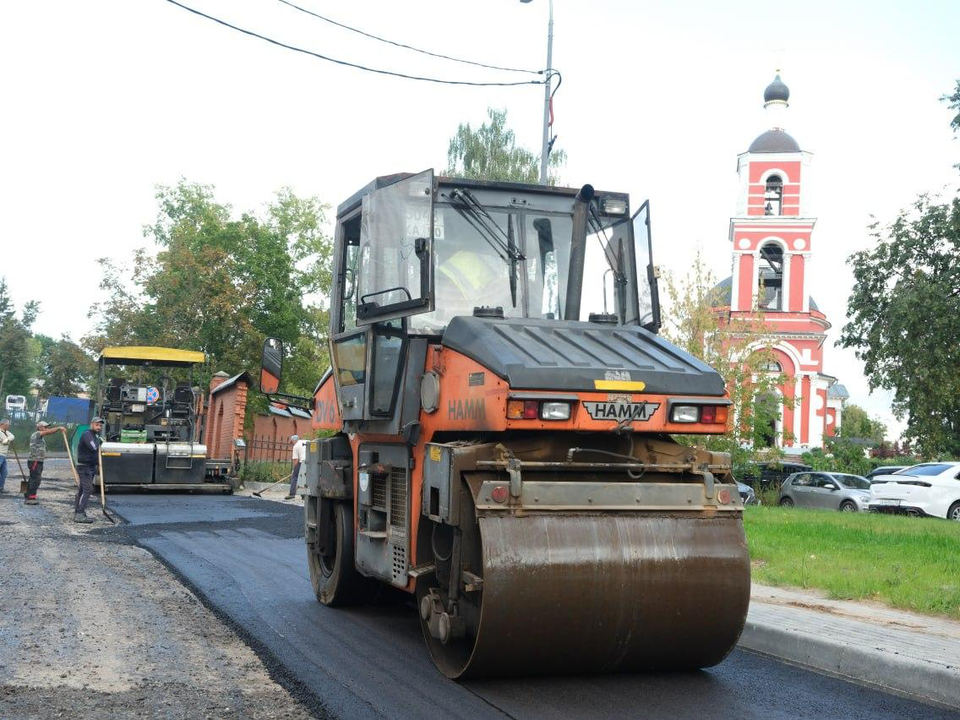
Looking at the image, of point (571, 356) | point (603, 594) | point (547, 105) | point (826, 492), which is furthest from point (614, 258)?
point (826, 492)

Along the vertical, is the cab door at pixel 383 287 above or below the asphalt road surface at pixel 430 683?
above

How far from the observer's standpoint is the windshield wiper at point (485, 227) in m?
7.29

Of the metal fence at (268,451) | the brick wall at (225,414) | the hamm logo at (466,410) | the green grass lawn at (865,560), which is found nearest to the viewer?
the hamm logo at (466,410)

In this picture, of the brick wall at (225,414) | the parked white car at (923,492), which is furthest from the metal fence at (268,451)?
the parked white car at (923,492)

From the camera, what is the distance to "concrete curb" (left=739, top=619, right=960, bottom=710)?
6.06 m

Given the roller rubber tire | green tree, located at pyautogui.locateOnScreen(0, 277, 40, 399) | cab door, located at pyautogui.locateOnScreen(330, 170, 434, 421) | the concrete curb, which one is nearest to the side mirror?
cab door, located at pyautogui.locateOnScreen(330, 170, 434, 421)

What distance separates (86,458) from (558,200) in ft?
39.6

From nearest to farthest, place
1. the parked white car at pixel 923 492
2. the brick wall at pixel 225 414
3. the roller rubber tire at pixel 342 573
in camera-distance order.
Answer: the roller rubber tire at pixel 342 573 < the parked white car at pixel 923 492 < the brick wall at pixel 225 414

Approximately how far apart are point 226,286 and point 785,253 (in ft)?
90.8

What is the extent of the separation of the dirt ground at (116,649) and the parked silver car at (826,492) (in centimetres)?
2065

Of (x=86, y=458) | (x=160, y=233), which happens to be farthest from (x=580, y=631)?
(x=160, y=233)

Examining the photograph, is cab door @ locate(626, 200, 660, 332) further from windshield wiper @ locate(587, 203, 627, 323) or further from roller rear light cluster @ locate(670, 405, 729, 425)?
roller rear light cluster @ locate(670, 405, 729, 425)

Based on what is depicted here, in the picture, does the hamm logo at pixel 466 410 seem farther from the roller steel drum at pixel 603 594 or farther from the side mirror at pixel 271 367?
the side mirror at pixel 271 367

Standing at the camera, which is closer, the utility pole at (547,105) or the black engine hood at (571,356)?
the black engine hood at (571,356)
